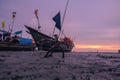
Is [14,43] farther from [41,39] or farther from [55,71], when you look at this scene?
[55,71]

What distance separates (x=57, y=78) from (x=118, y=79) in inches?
123

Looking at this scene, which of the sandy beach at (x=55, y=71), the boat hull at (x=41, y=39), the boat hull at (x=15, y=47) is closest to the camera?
the sandy beach at (x=55, y=71)

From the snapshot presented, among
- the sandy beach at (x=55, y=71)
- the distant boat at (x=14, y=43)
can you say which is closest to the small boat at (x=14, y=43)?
the distant boat at (x=14, y=43)

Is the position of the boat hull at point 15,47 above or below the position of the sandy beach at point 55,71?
above

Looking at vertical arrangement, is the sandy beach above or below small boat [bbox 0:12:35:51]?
below

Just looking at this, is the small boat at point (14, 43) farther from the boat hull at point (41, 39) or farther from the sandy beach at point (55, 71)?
the sandy beach at point (55, 71)

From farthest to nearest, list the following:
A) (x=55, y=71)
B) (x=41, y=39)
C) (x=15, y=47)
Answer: (x=41, y=39) → (x=15, y=47) → (x=55, y=71)

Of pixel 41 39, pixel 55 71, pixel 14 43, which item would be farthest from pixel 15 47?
pixel 55 71

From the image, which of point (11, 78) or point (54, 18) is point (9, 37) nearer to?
point (54, 18)

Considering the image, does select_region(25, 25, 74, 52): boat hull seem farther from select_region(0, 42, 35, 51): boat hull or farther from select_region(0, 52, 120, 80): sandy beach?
select_region(0, 52, 120, 80): sandy beach

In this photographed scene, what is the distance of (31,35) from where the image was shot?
7062 centimetres

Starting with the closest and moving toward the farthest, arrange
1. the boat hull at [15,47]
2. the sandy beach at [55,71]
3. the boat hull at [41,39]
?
the sandy beach at [55,71]
the boat hull at [15,47]
the boat hull at [41,39]

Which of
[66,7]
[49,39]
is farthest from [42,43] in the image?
[66,7]

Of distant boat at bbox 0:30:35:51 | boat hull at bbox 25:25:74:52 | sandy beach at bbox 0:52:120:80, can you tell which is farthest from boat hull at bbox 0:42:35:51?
sandy beach at bbox 0:52:120:80
